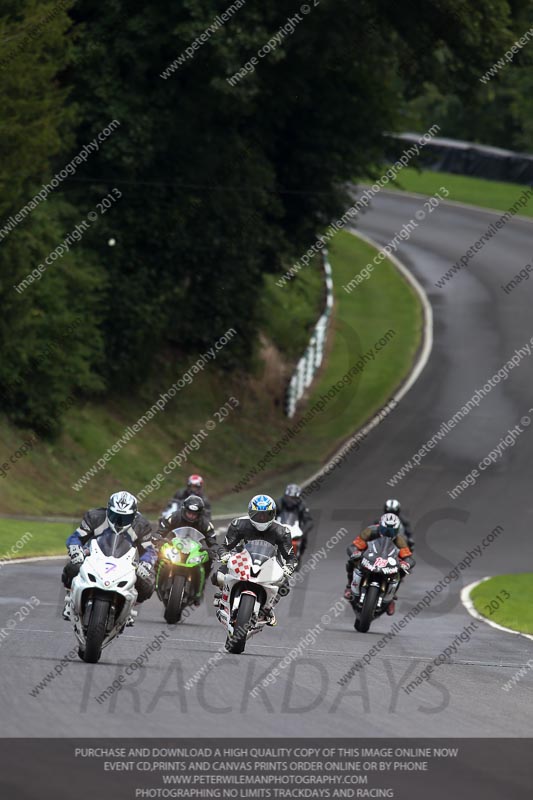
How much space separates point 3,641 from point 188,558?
3.18 metres

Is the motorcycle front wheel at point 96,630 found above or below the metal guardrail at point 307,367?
below

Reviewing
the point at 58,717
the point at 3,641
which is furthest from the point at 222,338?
the point at 58,717

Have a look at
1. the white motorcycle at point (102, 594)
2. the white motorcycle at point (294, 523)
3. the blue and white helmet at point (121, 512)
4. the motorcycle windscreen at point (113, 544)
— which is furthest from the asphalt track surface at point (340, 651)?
the blue and white helmet at point (121, 512)

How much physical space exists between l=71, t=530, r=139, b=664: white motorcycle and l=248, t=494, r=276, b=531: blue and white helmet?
162cm

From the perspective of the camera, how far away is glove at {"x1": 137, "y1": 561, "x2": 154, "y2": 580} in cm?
1340

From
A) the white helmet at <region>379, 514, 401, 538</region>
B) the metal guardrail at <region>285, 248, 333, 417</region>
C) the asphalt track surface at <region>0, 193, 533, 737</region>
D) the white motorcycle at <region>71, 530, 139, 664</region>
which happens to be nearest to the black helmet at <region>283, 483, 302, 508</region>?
the asphalt track surface at <region>0, 193, 533, 737</region>

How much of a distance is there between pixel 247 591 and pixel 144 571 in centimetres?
111

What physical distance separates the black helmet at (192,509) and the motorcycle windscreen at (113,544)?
3443 mm

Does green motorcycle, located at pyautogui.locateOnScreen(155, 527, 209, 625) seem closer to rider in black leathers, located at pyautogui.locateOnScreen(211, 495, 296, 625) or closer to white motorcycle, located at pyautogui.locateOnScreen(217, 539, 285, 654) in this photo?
rider in black leathers, located at pyautogui.locateOnScreen(211, 495, 296, 625)

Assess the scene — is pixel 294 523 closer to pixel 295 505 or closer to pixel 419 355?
pixel 295 505

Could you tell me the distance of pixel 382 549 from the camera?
706 inches

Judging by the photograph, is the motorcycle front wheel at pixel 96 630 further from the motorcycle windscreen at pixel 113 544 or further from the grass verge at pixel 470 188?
the grass verge at pixel 470 188

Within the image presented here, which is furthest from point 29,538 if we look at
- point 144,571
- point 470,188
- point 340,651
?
point 470,188

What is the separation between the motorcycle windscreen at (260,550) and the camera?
1419 cm
